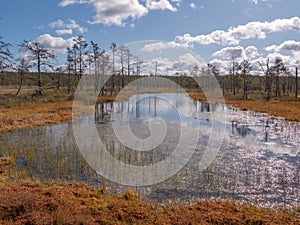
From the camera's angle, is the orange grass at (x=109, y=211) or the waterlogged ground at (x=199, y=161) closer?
the orange grass at (x=109, y=211)

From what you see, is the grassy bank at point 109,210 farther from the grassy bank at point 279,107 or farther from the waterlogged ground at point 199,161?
the grassy bank at point 279,107

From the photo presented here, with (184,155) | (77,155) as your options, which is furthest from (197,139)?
(77,155)

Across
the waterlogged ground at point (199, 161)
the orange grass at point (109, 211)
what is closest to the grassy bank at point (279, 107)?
the waterlogged ground at point (199, 161)

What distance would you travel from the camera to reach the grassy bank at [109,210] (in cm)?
617

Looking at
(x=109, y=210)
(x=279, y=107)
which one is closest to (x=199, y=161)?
(x=109, y=210)

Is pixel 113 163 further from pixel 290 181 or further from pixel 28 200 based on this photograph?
pixel 290 181

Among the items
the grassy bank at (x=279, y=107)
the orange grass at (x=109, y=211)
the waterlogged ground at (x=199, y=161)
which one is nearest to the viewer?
the orange grass at (x=109, y=211)

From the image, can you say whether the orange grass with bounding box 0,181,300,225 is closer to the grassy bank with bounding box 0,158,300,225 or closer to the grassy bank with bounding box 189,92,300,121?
the grassy bank with bounding box 0,158,300,225

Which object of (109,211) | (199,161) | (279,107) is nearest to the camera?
(109,211)

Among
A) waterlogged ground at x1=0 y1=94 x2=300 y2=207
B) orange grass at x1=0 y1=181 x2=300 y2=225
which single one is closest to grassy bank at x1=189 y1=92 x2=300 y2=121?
waterlogged ground at x1=0 y1=94 x2=300 y2=207

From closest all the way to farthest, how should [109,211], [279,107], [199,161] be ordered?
1. [109,211]
2. [199,161]
3. [279,107]

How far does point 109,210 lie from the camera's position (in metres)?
6.78

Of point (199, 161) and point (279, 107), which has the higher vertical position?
point (279, 107)

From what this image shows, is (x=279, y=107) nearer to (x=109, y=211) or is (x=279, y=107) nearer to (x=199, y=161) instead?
(x=199, y=161)
